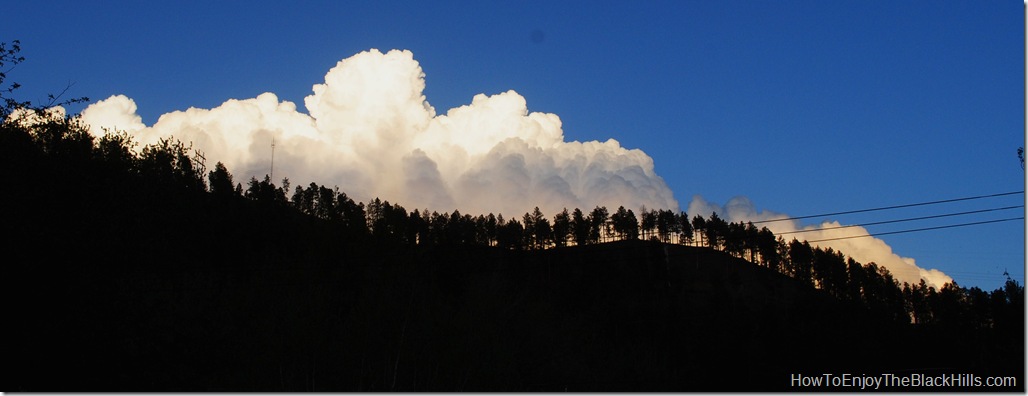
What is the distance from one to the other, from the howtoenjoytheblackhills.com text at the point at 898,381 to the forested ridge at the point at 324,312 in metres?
0.94

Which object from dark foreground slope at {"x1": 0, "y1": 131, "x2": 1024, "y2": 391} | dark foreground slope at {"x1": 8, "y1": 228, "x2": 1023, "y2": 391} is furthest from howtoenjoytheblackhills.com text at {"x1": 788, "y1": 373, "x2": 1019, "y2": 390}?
dark foreground slope at {"x1": 8, "y1": 228, "x2": 1023, "y2": 391}

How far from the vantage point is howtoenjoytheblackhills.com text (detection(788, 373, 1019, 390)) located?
30500 mm

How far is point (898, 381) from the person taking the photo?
6694cm

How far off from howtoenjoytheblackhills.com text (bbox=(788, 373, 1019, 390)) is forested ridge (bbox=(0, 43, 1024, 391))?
0.94 m

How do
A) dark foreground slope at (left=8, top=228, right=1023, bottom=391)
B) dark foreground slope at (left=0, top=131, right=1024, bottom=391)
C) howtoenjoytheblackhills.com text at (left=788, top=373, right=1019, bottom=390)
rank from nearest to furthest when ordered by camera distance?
dark foreground slope at (left=0, top=131, right=1024, bottom=391) < dark foreground slope at (left=8, top=228, right=1023, bottom=391) < howtoenjoytheblackhills.com text at (left=788, top=373, right=1019, bottom=390)

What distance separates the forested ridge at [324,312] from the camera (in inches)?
708

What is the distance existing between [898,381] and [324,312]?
162 feet

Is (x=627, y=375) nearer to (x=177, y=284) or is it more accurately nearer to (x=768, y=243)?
(x=177, y=284)

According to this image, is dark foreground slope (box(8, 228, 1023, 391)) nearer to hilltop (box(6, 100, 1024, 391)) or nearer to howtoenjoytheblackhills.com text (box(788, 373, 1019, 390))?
hilltop (box(6, 100, 1024, 391))

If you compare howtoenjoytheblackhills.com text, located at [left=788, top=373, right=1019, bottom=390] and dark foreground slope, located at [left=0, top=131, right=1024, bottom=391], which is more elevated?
dark foreground slope, located at [left=0, top=131, right=1024, bottom=391]

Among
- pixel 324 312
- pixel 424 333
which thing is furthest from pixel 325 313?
pixel 424 333

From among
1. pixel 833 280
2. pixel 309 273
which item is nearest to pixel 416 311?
pixel 309 273

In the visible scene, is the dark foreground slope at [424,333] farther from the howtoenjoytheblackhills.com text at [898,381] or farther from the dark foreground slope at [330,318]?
the howtoenjoytheblackhills.com text at [898,381]

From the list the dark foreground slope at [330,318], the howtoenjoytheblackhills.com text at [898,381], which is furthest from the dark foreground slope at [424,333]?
the howtoenjoytheblackhills.com text at [898,381]
